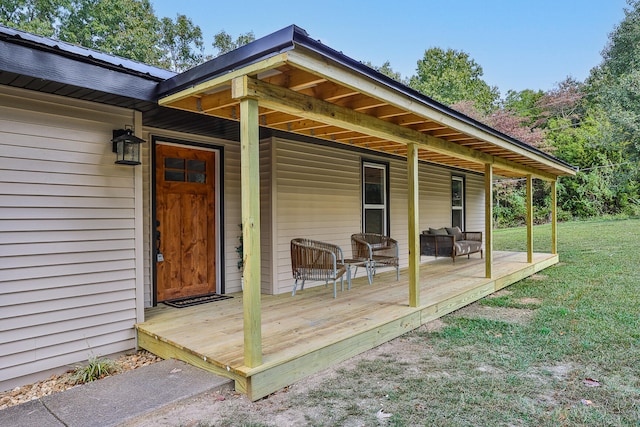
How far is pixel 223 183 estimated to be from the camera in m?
5.18

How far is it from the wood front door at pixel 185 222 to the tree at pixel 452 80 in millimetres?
20421

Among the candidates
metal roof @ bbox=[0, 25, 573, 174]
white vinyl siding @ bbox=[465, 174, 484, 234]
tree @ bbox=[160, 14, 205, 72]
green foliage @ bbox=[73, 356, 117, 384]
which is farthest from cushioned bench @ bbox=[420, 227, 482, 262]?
tree @ bbox=[160, 14, 205, 72]

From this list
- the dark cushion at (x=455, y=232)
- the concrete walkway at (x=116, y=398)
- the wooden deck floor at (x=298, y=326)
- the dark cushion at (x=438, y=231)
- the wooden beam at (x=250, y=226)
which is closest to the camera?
the concrete walkway at (x=116, y=398)

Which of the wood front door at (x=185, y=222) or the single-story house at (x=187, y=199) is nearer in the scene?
the single-story house at (x=187, y=199)

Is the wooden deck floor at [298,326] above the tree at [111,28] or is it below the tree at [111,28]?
below

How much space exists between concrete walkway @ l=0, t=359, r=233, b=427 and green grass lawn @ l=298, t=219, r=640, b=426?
34.2 inches

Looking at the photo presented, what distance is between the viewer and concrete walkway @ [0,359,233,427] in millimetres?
2309

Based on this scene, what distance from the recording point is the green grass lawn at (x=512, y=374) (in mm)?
2393

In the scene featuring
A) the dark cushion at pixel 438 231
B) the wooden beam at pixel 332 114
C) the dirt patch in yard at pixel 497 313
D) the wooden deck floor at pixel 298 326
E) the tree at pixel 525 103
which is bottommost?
the dirt patch in yard at pixel 497 313

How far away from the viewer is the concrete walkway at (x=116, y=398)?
231cm

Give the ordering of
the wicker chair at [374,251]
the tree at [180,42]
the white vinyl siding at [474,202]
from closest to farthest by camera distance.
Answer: the wicker chair at [374,251] → the white vinyl siding at [474,202] → the tree at [180,42]

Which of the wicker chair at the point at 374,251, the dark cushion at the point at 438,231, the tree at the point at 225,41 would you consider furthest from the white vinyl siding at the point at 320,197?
the tree at the point at 225,41

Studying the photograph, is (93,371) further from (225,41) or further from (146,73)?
(225,41)

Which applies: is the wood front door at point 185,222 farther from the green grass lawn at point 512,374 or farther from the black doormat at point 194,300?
the green grass lawn at point 512,374
